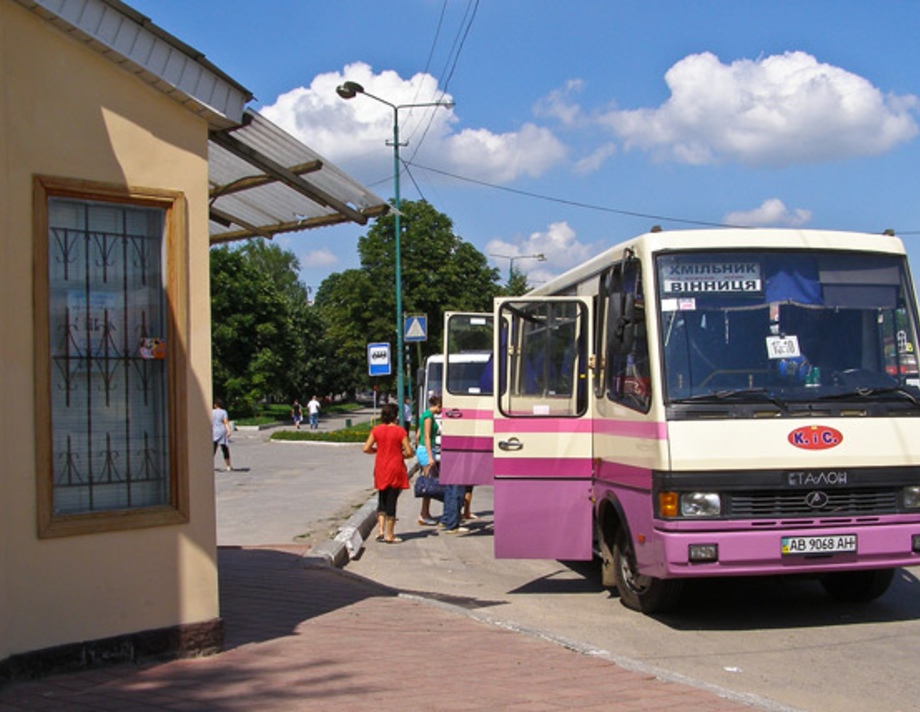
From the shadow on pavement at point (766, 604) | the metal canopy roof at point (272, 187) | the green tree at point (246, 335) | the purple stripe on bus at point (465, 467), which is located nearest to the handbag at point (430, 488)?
the purple stripe on bus at point (465, 467)

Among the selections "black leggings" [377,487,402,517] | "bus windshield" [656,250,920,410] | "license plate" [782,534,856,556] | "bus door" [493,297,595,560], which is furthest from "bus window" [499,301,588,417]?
"black leggings" [377,487,402,517]

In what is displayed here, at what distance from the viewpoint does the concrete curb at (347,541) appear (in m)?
10.5

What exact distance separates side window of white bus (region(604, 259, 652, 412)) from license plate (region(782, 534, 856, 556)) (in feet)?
4.59

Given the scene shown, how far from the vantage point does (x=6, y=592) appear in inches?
207

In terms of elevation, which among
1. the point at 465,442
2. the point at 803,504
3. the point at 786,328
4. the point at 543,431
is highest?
the point at 786,328

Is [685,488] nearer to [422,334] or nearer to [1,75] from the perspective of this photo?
[1,75]

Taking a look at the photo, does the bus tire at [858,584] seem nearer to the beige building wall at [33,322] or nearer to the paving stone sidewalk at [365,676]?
the paving stone sidewalk at [365,676]

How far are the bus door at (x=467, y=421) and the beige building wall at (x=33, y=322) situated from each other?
5.87 m

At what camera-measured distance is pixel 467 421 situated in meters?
11.9

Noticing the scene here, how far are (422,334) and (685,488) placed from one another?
19.0 meters

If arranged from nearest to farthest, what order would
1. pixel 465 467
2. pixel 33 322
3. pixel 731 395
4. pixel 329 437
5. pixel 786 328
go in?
pixel 33 322, pixel 731 395, pixel 786 328, pixel 465 467, pixel 329 437

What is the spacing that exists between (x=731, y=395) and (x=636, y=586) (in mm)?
1876

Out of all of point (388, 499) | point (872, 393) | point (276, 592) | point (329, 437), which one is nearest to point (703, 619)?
point (872, 393)

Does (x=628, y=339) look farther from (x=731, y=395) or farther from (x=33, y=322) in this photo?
(x=33, y=322)
